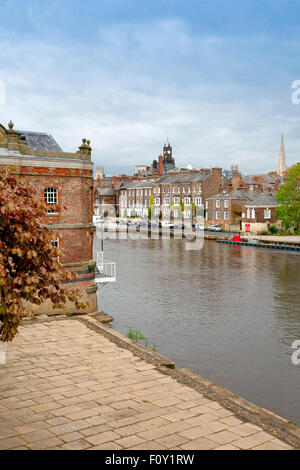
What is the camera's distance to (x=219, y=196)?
8919 cm

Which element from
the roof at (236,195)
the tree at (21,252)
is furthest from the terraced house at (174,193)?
the tree at (21,252)

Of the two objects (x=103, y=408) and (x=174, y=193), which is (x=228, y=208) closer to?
(x=174, y=193)

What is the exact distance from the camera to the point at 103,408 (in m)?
11.4

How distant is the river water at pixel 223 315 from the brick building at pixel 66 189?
410 cm

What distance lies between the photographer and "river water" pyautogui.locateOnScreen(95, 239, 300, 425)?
17562 mm

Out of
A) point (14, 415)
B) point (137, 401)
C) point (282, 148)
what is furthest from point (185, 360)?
point (282, 148)

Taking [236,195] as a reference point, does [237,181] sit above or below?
above

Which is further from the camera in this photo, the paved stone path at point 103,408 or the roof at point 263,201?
the roof at point 263,201

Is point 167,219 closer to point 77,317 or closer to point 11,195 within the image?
point 77,317

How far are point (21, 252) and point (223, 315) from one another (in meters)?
20.3

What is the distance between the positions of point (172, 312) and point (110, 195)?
374 feet

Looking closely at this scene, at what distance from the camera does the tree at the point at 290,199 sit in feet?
220

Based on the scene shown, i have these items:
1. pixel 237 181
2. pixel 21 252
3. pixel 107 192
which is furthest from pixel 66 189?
pixel 107 192

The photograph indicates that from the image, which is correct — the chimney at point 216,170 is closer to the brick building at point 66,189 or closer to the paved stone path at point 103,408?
the brick building at point 66,189
